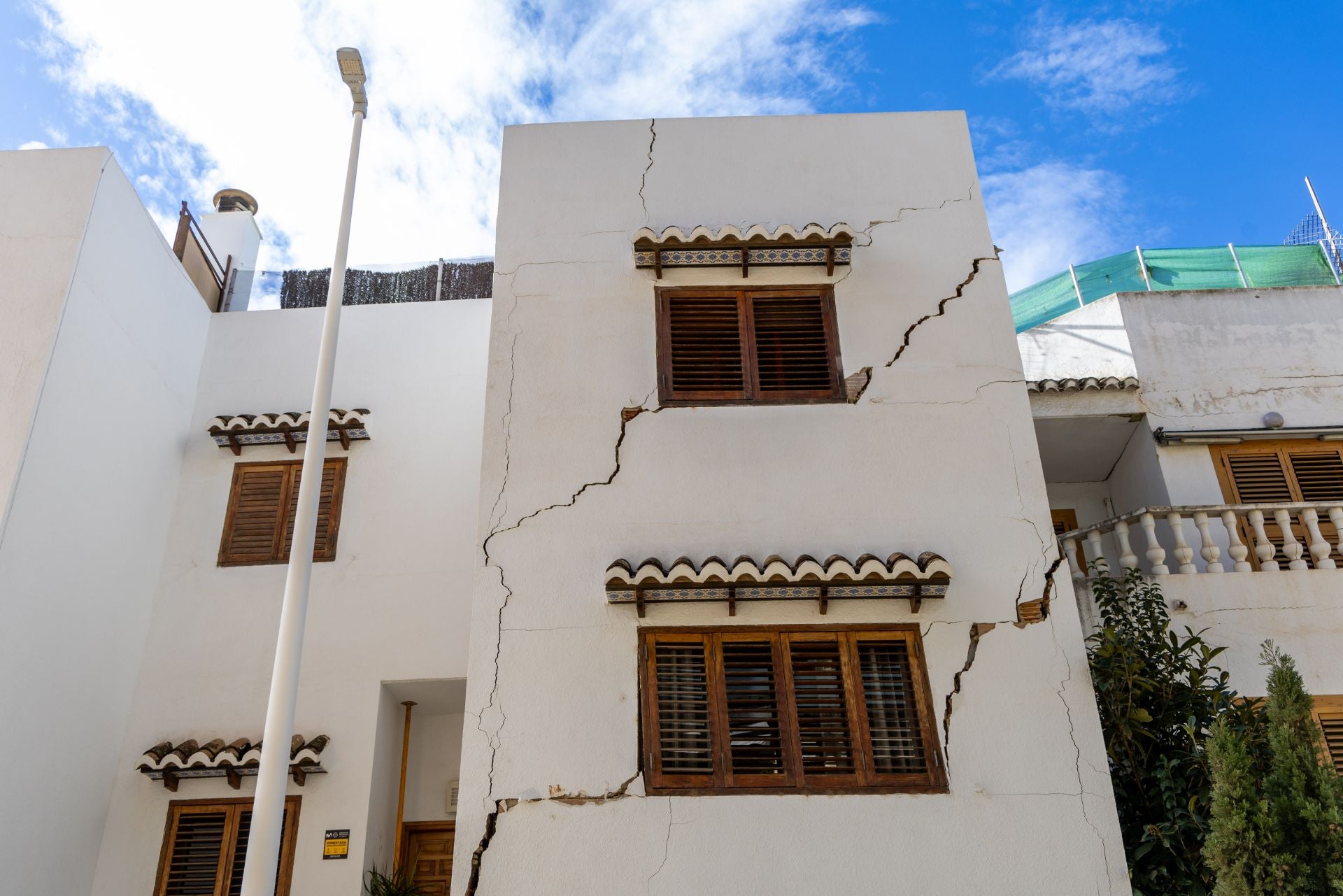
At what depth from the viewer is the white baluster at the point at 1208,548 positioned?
755 cm

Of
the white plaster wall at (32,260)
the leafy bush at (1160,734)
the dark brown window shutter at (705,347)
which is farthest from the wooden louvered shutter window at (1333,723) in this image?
the white plaster wall at (32,260)

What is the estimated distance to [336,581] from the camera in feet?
29.0

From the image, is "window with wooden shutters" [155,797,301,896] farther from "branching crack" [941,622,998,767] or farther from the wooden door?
"branching crack" [941,622,998,767]

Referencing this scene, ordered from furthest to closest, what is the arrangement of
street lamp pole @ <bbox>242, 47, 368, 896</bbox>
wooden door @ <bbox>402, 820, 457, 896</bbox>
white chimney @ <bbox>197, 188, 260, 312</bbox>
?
white chimney @ <bbox>197, 188, 260, 312</bbox> → wooden door @ <bbox>402, 820, 457, 896</bbox> → street lamp pole @ <bbox>242, 47, 368, 896</bbox>

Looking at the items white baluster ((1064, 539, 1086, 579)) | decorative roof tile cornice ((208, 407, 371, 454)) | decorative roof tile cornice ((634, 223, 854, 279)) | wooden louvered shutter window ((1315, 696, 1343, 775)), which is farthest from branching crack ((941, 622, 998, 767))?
decorative roof tile cornice ((208, 407, 371, 454))

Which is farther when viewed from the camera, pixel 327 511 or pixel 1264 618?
pixel 327 511

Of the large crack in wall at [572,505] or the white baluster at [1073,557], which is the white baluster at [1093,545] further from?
the large crack in wall at [572,505]

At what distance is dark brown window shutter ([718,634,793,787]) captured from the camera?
19.5 feet

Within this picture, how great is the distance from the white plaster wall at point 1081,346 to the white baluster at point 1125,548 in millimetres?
2310

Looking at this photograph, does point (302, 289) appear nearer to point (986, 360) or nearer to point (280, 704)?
point (280, 704)

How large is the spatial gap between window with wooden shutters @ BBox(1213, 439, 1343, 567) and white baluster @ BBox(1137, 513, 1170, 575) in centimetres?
182

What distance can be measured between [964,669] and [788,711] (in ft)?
3.63

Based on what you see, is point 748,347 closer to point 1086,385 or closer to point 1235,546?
point 1086,385

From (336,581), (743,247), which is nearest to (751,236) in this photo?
(743,247)
